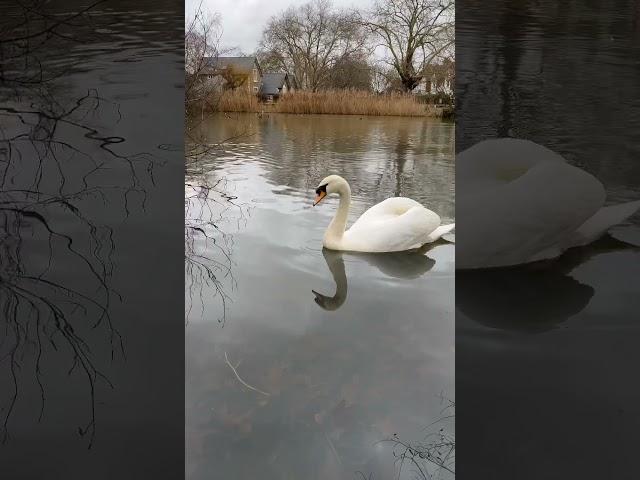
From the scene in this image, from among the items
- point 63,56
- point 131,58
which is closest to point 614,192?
point 131,58

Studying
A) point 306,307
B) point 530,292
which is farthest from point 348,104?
point 530,292

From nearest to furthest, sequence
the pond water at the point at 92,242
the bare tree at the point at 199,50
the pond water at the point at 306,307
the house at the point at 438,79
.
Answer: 1. the pond water at the point at 92,242
2. the pond water at the point at 306,307
3. the house at the point at 438,79
4. the bare tree at the point at 199,50

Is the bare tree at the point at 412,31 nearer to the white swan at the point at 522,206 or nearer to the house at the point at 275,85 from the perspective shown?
the house at the point at 275,85

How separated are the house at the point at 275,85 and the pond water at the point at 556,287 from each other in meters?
0.66

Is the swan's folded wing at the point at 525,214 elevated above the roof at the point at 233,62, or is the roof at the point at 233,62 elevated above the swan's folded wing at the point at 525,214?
the roof at the point at 233,62

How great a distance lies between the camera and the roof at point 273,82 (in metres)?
1.73

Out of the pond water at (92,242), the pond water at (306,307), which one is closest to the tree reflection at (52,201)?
the pond water at (92,242)

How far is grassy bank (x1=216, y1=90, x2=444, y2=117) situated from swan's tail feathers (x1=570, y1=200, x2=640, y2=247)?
605 millimetres

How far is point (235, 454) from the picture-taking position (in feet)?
4.90

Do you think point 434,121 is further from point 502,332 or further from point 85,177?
point 85,177

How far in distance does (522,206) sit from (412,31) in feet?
2.09

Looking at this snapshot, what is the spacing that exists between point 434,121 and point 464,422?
0.91 meters

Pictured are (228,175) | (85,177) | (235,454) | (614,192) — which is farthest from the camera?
(228,175)

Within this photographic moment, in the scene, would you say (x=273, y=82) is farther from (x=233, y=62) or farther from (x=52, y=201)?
(x=52, y=201)
